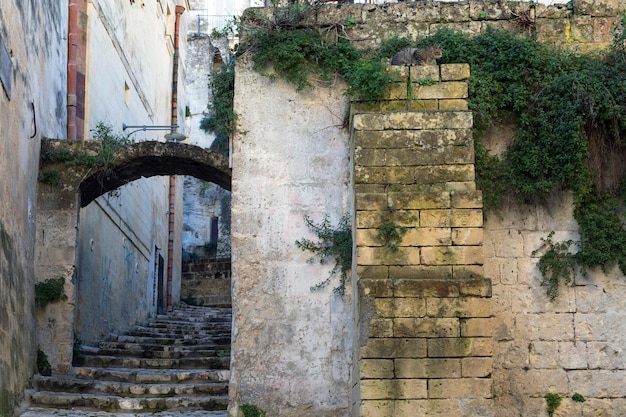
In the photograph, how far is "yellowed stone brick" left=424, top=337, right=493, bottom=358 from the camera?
23.3 ft

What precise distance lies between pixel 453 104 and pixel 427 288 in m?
1.84

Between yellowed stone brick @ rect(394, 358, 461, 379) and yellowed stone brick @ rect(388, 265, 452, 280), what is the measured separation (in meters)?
0.70

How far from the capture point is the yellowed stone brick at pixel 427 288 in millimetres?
7219

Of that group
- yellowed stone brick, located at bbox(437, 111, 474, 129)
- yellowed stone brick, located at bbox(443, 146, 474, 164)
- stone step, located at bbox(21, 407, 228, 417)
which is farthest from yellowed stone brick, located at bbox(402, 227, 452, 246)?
stone step, located at bbox(21, 407, 228, 417)

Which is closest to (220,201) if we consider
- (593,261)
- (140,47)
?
(140,47)

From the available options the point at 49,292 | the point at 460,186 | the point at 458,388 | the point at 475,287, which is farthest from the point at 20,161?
the point at 458,388

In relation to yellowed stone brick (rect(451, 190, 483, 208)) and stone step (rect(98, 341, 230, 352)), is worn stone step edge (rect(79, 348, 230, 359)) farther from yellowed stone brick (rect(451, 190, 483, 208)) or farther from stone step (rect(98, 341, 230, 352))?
yellowed stone brick (rect(451, 190, 483, 208))

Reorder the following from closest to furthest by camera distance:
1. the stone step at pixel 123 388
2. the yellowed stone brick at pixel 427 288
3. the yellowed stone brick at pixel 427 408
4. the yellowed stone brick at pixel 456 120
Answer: the yellowed stone brick at pixel 427 408, the yellowed stone brick at pixel 427 288, the yellowed stone brick at pixel 456 120, the stone step at pixel 123 388

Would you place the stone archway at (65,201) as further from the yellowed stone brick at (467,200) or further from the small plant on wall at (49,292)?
the yellowed stone brick at (467,200)

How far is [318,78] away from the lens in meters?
9.34

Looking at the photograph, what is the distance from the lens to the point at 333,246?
8.98 metres

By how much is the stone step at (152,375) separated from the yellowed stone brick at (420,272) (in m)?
3.87

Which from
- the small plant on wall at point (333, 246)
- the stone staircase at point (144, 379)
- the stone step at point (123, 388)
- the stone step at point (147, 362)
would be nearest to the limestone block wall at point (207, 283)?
the stone staircase at point (144, 379)

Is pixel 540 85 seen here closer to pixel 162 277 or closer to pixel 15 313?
pixel 15 313
